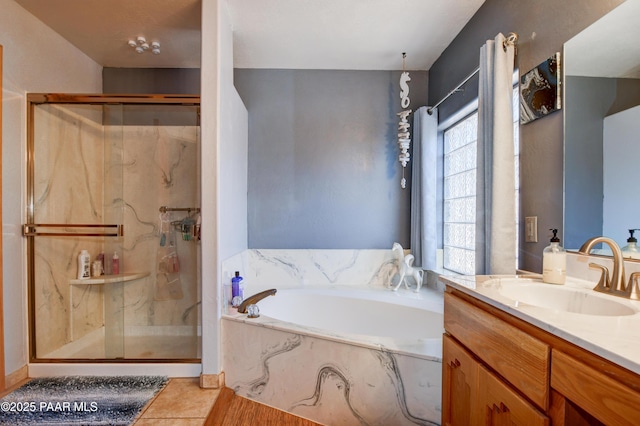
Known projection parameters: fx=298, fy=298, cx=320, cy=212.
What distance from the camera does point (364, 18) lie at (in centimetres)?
201

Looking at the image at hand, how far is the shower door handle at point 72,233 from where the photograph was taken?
1.95m

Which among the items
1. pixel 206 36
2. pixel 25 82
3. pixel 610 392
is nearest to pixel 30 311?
pixel 25 82

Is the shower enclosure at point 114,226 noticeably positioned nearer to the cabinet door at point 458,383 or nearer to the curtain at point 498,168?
the cabinet door at point 458,383

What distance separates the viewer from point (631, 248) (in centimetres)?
99

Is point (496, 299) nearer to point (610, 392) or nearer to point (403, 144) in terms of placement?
point (610, 392)

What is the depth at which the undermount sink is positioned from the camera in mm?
870

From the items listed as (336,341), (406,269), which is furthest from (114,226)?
(406,269)

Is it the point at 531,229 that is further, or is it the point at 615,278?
the point at 531,229

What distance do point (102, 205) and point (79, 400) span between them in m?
1.31

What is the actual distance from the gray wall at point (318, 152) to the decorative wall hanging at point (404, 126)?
9cm

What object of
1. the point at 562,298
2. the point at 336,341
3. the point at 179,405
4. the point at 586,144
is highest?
the point at 586,144

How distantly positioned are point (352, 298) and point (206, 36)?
6.73 ft

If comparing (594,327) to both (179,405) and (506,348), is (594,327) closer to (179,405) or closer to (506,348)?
(506,348)

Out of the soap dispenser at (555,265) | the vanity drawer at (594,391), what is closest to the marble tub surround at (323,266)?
the soap dispenser at (555,265)
